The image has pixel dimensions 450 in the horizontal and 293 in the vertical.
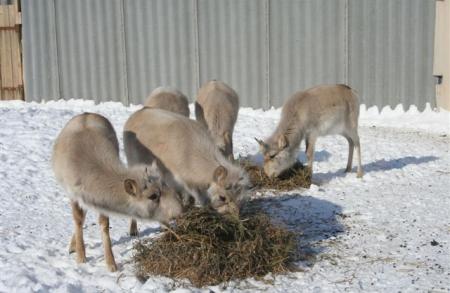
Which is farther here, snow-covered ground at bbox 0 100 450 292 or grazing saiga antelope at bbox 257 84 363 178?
grazing saiga antelope at bbox 257 84 363 178

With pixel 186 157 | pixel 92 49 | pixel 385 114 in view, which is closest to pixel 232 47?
pixel 92 49

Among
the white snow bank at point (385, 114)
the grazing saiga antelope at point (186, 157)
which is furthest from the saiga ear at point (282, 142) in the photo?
the white snow bank at point (385, 114)

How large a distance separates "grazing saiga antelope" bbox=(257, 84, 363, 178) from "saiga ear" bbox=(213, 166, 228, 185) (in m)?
2.71

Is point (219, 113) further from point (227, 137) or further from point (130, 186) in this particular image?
point (130, 186)

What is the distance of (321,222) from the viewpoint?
7.28 m

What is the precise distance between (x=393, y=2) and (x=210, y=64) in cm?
404

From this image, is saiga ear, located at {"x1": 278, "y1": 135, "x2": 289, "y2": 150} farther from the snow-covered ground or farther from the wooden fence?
the wooden fence

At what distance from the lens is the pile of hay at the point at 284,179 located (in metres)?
8.73

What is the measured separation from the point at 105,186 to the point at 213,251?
1.10 meters

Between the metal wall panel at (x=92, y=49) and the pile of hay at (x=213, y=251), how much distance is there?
29.1 ft

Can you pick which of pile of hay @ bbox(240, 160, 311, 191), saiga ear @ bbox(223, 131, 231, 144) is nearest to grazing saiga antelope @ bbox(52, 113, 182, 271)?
saiga ear @ bbox(223, 131, 231, 144)

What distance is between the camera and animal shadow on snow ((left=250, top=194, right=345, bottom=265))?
650 cm

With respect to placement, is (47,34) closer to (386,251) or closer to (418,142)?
(418,142)

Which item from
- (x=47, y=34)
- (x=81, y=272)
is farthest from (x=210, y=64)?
(x=81, y=272)
